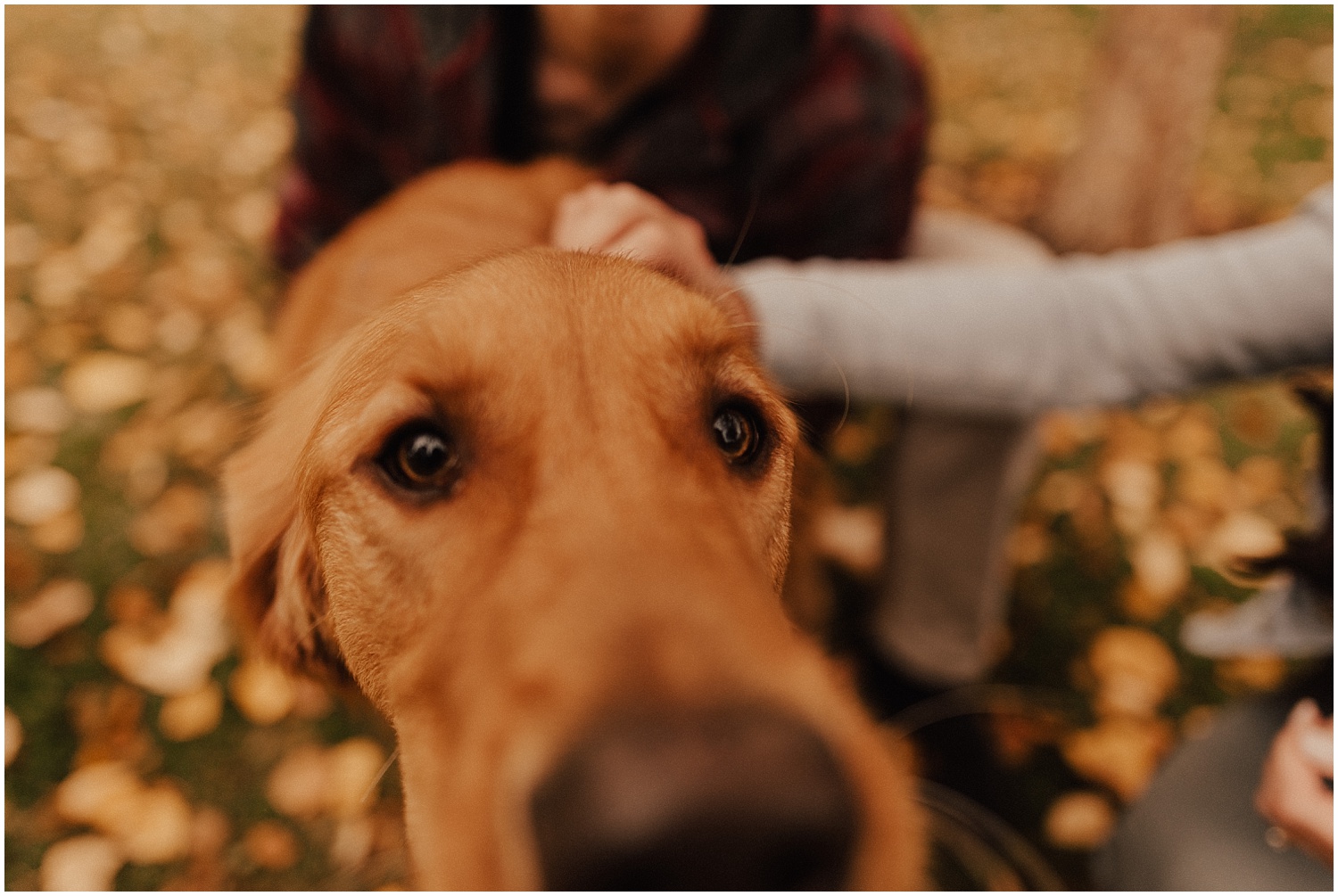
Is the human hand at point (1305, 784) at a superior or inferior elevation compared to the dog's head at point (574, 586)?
inferior

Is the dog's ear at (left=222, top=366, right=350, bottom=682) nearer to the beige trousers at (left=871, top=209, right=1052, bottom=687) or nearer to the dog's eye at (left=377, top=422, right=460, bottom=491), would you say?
the dog's eye at (left=377, top=422, right=460, bottom=491)

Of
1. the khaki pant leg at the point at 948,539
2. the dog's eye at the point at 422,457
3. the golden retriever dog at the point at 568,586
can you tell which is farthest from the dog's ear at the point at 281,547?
the khaki pant leg at the point at 948,539

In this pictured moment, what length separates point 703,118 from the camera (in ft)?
6.21

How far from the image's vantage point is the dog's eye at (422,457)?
1136 millimetres

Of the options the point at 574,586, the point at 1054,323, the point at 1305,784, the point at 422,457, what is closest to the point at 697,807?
the point at 574,586

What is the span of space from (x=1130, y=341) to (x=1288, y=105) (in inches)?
176

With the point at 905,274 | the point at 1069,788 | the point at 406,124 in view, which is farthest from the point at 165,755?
the point at 1069,788

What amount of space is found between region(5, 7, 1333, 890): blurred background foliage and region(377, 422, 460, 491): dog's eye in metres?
1.02

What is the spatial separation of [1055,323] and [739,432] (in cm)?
116

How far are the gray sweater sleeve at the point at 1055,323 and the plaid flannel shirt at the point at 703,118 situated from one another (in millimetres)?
277

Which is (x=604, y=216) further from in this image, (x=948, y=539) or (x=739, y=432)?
(x=948, y=539)

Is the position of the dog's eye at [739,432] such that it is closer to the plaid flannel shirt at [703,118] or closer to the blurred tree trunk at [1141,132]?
the plaid flannel shirt at [703,118]

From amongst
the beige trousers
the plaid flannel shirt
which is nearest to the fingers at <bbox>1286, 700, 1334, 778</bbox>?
the beige trousers

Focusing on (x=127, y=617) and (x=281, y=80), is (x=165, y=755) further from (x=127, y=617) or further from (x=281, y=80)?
(x=281, y=80)
